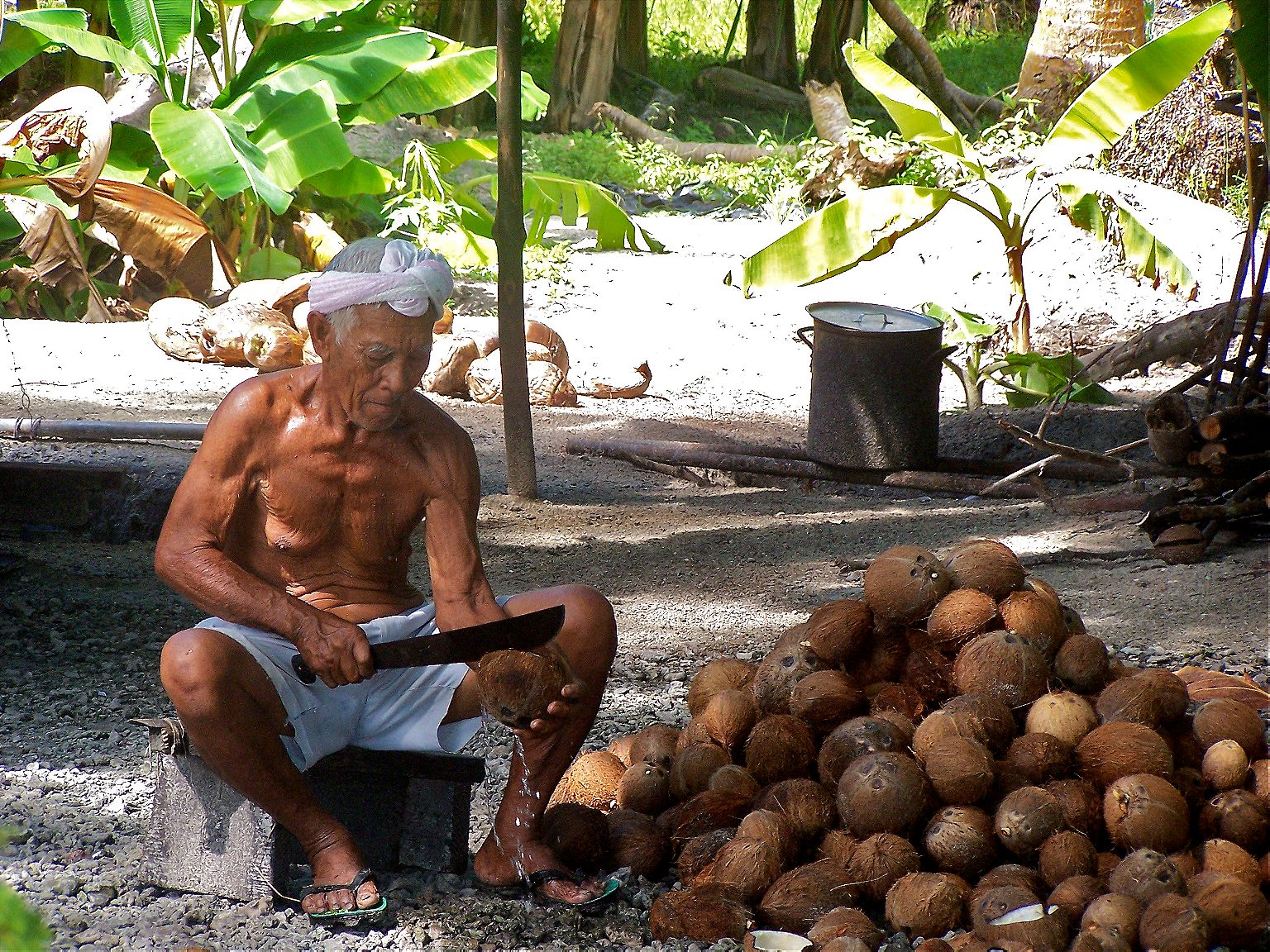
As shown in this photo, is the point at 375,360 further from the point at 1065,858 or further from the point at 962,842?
the point at 1065,858

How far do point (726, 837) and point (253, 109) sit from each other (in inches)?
292

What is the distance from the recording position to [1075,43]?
11469mm

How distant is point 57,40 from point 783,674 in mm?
7372

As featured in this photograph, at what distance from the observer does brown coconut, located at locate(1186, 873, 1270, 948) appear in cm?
236

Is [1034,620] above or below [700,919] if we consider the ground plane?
above

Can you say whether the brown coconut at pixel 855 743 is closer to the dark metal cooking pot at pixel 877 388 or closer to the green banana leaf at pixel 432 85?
the dark metal cooking pot at pixel 877 388

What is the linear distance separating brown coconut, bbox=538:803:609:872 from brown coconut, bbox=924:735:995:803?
719 millimetres

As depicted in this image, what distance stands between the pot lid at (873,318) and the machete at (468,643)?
4254 millimetres

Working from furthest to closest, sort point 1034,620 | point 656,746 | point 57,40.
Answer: point 57,40
point 656,746
point 1034,620

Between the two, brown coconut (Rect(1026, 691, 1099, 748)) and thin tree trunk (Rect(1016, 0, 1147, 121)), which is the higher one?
thin tree trunk (Rect(1016, 0, 1147, 121))

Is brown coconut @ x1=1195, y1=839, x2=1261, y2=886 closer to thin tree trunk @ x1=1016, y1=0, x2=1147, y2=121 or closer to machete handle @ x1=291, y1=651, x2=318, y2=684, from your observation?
machete handle @ x1=291, y1=651, x2=318, y2=684

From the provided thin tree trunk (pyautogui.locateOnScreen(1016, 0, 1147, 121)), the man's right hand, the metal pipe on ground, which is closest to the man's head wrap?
the man's right hand

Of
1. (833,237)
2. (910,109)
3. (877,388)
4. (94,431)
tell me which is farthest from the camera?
(910,109)

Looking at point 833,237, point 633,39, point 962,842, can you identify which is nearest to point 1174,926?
point 962,842
